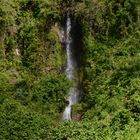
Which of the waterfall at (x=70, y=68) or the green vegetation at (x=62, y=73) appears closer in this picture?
the green vegetation at (x=62, y=73)

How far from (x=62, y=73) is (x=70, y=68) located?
49 centimetres

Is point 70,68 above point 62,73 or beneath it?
above

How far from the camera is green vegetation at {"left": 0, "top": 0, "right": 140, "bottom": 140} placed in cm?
1672

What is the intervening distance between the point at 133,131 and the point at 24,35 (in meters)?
6.50

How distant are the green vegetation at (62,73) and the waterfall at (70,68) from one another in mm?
247

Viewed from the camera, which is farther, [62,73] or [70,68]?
[70,68]

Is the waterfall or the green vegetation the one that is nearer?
the green vegetation

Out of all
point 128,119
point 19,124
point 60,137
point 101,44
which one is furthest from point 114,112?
point 101,44

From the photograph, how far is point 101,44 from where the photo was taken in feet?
69.7

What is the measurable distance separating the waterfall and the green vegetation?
25 centimetres

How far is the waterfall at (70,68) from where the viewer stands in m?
19.7

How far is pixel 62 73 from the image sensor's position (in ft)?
67.4

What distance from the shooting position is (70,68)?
20844 mm

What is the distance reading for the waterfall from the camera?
19.7 metres
